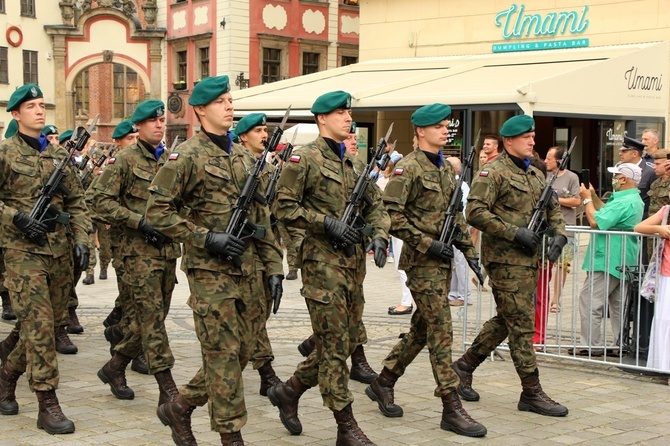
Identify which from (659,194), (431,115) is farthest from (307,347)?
(659,194)

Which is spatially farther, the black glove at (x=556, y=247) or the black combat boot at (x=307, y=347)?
the black combat boot at (x=307, y=347)

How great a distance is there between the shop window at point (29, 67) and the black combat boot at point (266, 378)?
1439 inches

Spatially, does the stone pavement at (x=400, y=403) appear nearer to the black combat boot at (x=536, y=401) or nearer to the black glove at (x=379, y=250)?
the black combat boot at (x=536, y=401)

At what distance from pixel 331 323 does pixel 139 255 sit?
1.84 meters

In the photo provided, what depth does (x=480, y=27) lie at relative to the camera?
22.6 m

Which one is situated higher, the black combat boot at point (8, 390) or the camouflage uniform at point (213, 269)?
the camouflage uniform at point (213, 269)

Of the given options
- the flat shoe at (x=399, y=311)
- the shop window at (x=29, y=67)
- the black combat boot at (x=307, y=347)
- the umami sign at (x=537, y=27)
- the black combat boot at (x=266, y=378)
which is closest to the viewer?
the black combat boot at (x=266, y=378)

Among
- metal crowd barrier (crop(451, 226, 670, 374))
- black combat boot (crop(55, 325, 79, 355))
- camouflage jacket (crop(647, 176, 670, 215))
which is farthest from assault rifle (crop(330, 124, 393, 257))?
camouflage jacket (crop(647, 176, 670, 215))

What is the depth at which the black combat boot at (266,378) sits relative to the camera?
767 centimetres

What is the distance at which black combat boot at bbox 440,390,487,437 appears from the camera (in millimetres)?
6514

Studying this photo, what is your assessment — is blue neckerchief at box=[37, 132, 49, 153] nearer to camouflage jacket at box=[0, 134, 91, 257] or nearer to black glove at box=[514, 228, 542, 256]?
camouflage jacket at box=[0, 134, 91, 257]

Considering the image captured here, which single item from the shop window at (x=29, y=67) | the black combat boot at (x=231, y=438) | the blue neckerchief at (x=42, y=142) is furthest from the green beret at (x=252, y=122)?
the shop window at (x=29, y=67)

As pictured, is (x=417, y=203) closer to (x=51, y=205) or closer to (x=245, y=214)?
(x=245, y=214)

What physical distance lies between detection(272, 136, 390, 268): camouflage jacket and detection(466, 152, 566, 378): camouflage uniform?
987mm
